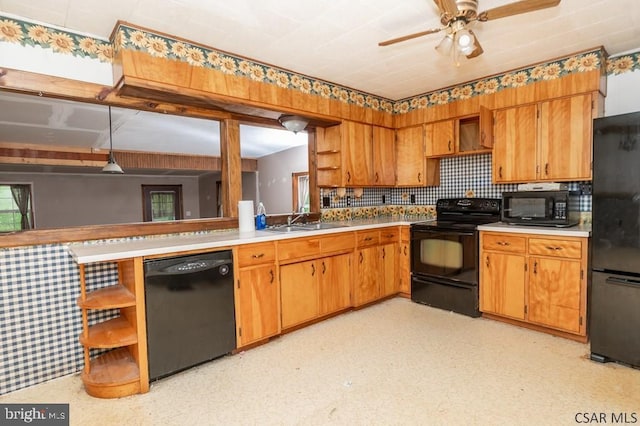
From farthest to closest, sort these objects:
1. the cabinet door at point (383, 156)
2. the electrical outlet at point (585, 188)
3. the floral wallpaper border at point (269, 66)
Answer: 1. the cabinet door at point (383, 156)
2. the electrical outlet at point (585, 188)
3. the floral wallpaper border at point (269, 66)

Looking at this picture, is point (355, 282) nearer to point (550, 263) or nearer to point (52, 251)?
point (550, 263)

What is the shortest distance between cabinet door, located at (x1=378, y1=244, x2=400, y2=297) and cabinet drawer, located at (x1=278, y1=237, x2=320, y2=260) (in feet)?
3.11

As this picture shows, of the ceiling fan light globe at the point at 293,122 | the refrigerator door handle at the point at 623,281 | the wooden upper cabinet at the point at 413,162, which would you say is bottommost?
the refrigerator door handle at the point at 623,281

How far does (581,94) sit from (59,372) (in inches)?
183

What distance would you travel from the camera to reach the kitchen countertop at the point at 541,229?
108 inches

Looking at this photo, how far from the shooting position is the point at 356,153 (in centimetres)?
388

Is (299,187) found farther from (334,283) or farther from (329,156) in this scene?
(334,283)

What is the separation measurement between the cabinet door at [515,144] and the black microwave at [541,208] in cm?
25

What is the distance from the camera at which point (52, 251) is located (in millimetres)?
2314

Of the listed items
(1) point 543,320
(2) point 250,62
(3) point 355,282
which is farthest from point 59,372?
(1) point 543,320

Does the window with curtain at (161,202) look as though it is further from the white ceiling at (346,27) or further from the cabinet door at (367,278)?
the white ceiling at (346,27)

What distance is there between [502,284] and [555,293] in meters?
0.41

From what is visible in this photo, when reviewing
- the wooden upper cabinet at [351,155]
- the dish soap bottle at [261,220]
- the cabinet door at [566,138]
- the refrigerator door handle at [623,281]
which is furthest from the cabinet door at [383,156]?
the refrigerator door handle at [623,281]

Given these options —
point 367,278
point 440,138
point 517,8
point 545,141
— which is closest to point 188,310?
point 367,278
